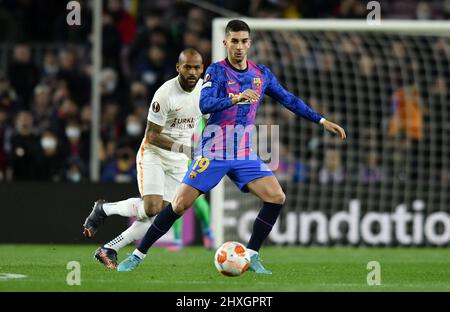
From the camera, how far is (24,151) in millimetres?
15648

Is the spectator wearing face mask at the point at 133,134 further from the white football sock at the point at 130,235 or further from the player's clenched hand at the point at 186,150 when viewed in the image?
the white football sock at the point at 130,235

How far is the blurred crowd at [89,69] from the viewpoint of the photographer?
16.0 metres

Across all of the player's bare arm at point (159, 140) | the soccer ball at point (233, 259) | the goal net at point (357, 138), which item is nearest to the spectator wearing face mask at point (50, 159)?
the goal net at point (357, 138)

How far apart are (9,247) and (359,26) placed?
217 inches

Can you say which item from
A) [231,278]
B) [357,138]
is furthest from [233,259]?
[357,138]

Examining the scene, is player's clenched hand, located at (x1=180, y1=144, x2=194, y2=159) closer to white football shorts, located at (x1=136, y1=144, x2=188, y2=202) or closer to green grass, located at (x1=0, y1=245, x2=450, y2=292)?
white football shorts, located at (x1=136, y1=144, x2=188, y2=202)

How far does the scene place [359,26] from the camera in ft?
48.4

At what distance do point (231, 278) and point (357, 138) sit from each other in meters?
7.44

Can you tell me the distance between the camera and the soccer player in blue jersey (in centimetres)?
955

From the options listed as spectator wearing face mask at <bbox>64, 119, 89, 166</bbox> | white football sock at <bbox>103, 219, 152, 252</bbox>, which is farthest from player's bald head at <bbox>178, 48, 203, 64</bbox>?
spectator wearing face mask at <bbox>64, 119, 89, 166</bbox>

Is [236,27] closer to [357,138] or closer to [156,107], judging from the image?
[156,107]

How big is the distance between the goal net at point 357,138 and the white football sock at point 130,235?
13.1ft

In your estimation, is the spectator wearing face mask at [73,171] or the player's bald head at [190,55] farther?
the spectator wearing face mask at [73,171]

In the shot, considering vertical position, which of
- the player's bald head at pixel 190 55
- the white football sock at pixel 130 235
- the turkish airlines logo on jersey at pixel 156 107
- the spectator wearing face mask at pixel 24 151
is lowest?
the white football sock at pixel 130 235
